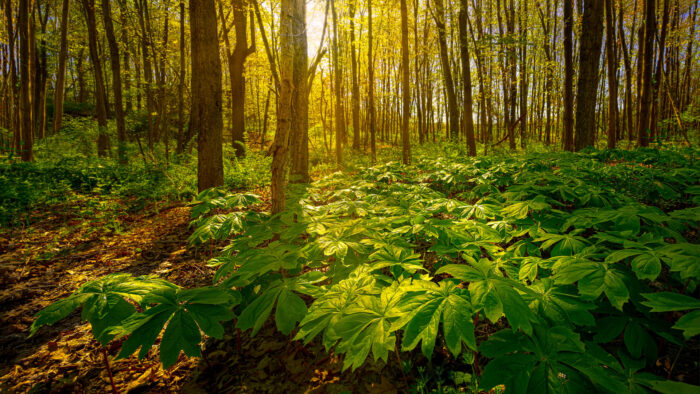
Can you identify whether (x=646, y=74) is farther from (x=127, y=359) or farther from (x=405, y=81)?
(x=127, y=359)

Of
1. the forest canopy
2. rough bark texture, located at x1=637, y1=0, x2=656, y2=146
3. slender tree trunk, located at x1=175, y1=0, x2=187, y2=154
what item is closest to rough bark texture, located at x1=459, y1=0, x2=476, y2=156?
the forest canopy

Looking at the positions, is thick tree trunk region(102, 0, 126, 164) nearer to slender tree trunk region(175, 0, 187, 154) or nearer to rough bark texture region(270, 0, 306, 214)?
slender tree trunk region(175, 0, 187, 154)

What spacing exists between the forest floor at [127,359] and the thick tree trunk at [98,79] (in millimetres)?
8502

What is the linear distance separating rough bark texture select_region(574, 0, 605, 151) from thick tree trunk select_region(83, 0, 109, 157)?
1548cm

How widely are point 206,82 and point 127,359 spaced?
484cm

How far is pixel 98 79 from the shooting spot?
10602 millimetres

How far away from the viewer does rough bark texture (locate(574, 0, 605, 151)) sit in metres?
6.54

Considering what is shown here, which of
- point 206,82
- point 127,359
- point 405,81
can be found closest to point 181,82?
point 206,82

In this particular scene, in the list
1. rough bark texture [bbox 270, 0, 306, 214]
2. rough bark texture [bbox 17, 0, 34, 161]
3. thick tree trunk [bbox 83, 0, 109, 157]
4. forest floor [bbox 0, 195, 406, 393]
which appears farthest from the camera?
rough bark texture [bbox 17, 0, 34, 161]

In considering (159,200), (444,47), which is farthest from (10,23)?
(444,47)

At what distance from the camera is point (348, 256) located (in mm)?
1968

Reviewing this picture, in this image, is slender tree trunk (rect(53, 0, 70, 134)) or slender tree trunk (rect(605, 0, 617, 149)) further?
slender tree trunk (rect(53, 0, 70, 134))

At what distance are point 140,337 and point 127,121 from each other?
40.2 feet

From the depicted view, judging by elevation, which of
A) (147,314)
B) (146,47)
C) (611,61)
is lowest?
(147,314)
